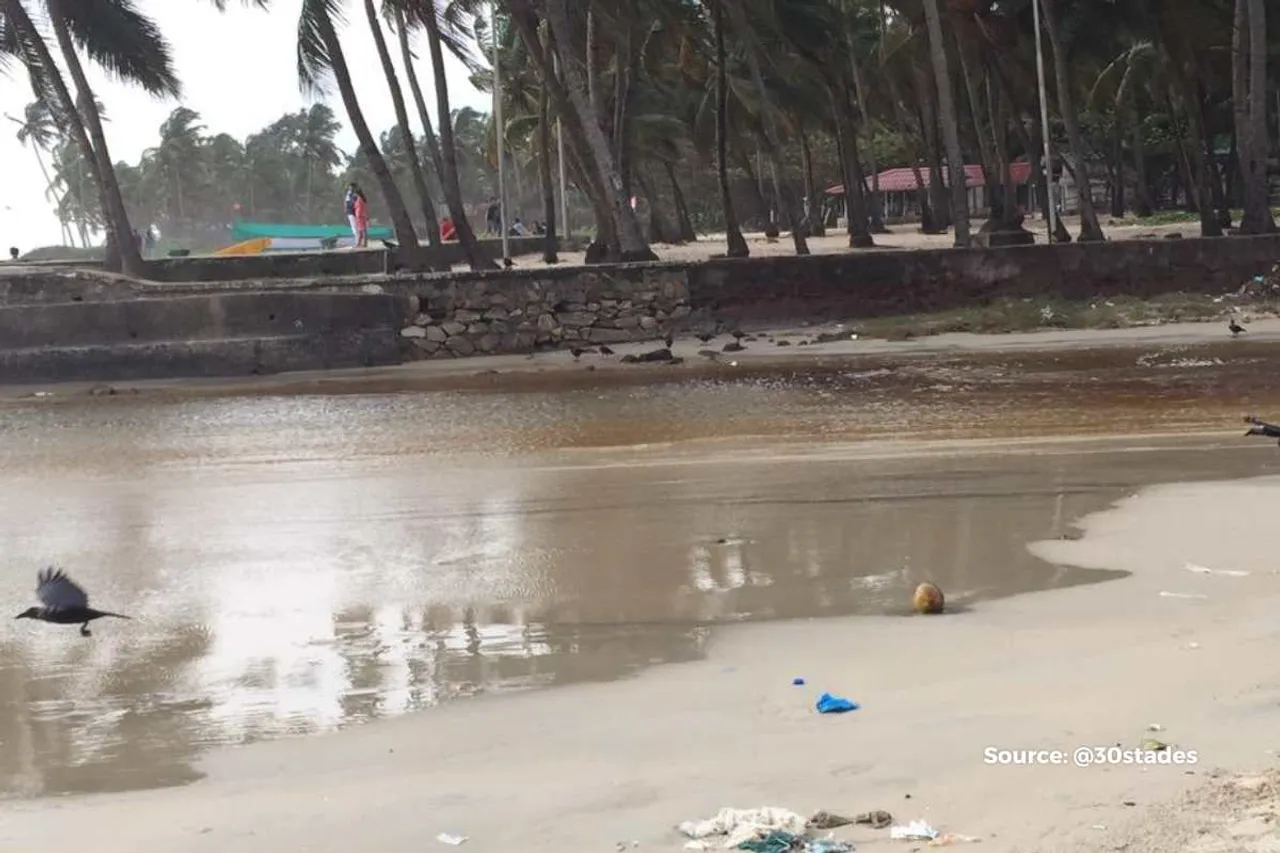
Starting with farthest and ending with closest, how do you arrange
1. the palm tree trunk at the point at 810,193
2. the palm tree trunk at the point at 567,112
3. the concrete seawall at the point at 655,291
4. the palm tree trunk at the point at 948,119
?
the palm tree trunk at the point at 810,193 < the palm tree trunk at the point at 567,112 < the palm tree trunk at the point at 948,119 < the concrete seawall at the point at 655,291

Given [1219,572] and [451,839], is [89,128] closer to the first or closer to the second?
[1219,572]

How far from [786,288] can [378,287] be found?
5180 mm

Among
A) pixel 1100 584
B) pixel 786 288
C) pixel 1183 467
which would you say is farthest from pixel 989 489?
pixel 786 288

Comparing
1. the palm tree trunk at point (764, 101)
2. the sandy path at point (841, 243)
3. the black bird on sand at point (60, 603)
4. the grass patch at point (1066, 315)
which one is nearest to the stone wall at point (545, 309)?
the grass patch at point (1066, 315)

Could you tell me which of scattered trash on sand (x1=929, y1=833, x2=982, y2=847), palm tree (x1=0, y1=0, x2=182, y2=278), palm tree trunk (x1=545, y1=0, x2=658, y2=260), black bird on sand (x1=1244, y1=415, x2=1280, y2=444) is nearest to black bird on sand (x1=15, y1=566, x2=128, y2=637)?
scattered trash on sand (x1=929, y1=833, x2=982, y2=847)

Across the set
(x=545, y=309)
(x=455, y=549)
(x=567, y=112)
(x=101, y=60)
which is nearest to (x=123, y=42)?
(x=101, y=60)

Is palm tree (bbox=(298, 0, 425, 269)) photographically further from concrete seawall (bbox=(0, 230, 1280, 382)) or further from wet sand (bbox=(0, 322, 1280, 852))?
wet sand (bbox=(0, 322, 1280, 852))

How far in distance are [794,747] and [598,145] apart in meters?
17.3

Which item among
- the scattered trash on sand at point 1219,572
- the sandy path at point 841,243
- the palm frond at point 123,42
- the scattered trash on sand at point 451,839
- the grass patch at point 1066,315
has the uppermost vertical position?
the palm frond at point 123,42

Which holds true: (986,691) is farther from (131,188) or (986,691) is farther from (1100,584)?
(131,188)

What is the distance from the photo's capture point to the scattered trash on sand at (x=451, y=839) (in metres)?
3.78

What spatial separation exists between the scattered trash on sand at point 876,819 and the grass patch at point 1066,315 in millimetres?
15139

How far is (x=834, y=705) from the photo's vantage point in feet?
15.3

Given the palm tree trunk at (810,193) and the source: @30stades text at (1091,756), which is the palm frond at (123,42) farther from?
the source: @30stades text at (1091,756)
